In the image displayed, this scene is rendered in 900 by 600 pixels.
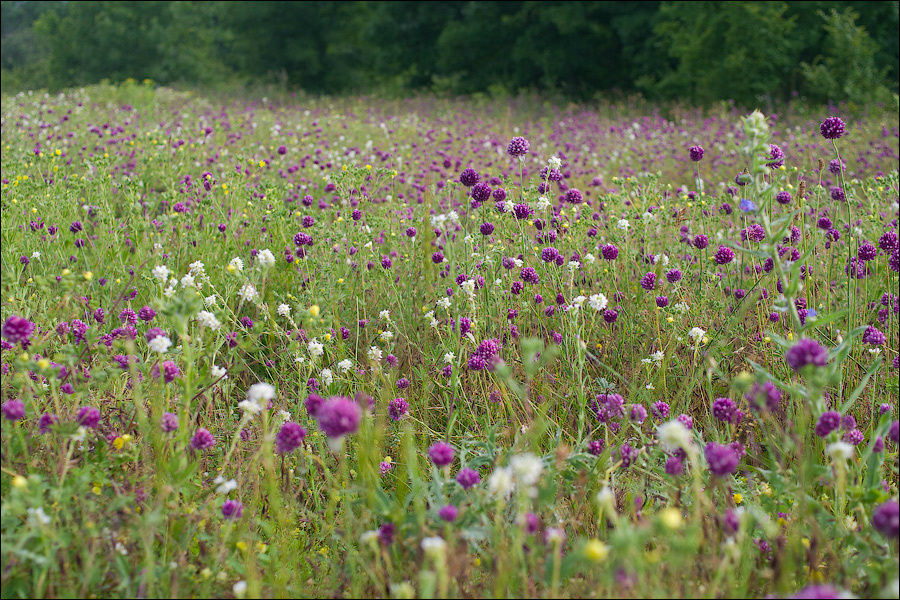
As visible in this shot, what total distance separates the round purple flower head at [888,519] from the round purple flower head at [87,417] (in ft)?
5.61

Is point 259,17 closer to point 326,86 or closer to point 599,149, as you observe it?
point 326,86

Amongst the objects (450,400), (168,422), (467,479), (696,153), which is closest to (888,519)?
(467,479)

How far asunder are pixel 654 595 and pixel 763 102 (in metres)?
13.7

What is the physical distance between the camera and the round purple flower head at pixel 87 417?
5.16 ft

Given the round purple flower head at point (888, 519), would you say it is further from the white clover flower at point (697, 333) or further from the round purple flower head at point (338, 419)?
the white clover flower at point (697, 333)

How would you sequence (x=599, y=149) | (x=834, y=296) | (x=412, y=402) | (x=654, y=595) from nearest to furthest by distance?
(x=654, y=595) → (x=412, y=402) → (x=834, y=296) → (x=599, y=149)

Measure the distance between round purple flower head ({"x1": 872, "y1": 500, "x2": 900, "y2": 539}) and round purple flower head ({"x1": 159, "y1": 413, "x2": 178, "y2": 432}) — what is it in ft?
5.16

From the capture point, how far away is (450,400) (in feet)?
8.08

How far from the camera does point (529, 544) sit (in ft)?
4.73

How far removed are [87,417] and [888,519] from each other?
1733mm

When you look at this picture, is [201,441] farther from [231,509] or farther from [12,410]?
[12,410]

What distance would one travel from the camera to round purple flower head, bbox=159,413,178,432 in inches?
65.2

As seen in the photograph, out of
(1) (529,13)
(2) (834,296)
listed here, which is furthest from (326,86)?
(2) (834,296)

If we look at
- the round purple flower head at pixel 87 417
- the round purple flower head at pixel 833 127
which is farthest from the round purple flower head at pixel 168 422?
the round purple flower head at pixel 833 127
